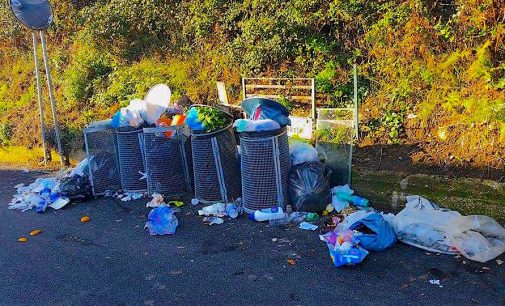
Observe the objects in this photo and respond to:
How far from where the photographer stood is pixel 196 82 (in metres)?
8.02

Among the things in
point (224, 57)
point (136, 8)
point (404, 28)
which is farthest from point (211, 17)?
point (404, 28)

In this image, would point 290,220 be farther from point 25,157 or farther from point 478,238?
point 25,157

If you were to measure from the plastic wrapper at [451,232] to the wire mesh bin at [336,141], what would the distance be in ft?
3.37

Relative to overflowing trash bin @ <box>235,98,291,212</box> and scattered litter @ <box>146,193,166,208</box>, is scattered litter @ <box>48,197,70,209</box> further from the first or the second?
overflowing trash bin @ <box>235,98,291,212</box>

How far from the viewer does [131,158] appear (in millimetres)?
5926

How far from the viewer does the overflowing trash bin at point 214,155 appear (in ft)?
17.2

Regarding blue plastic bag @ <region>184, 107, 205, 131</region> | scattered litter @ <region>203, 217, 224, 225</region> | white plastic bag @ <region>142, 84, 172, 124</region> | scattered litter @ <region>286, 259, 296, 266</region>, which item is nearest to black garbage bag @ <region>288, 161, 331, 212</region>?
scattered litter @ <region>203, 217, 224, 225</region>

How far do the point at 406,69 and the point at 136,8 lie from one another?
18.2 feet

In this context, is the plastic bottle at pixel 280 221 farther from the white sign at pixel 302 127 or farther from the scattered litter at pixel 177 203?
the white sign at pixel 302 127

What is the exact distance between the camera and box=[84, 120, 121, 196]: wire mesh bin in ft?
20.0

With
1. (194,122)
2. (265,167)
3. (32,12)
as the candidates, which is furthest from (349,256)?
(32,12)

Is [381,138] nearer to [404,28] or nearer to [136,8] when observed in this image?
[404,28]

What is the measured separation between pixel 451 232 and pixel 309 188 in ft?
4.74

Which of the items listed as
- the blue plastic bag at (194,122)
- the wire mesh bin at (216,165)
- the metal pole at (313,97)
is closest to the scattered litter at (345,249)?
the wire mesh bin at (216,165)
